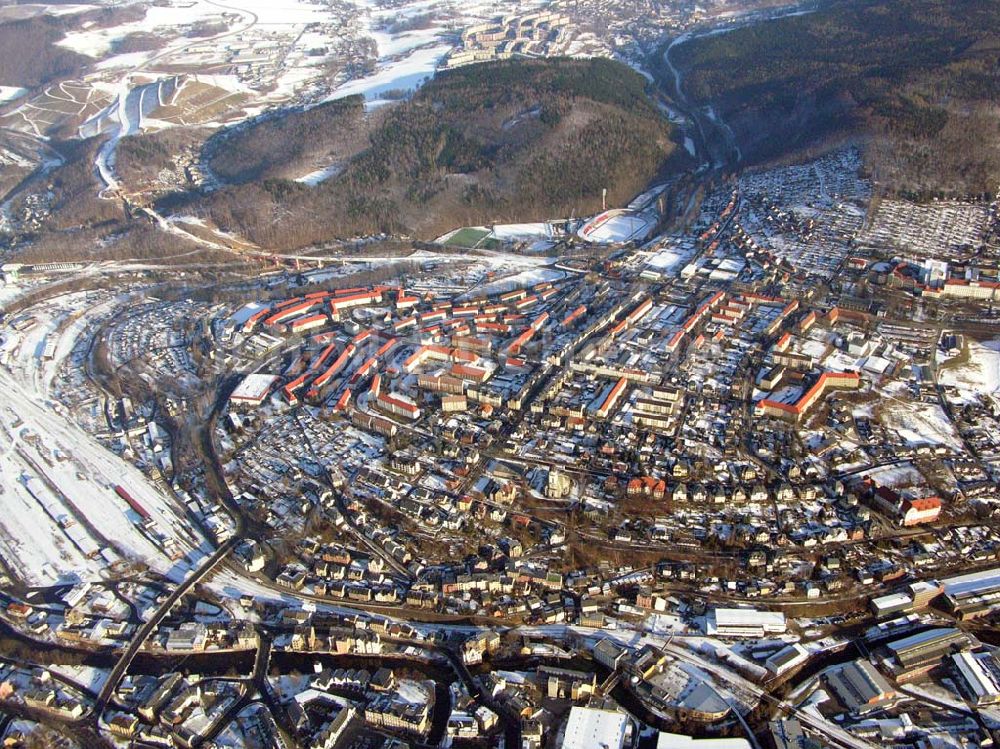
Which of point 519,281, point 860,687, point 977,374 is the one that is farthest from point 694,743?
point 519,281

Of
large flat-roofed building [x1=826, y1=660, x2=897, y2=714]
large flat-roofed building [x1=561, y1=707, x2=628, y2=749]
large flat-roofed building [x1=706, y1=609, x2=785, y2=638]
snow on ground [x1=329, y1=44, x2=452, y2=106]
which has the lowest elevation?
large flat-roofed building [x1=826, y1=660, x2=897, y2=714]

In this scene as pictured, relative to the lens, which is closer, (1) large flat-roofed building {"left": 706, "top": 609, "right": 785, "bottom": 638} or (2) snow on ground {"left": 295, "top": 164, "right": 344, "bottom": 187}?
(1) large flat-roofed building {"left": 706, "top": 609, "right": 785, "bottom": 638}

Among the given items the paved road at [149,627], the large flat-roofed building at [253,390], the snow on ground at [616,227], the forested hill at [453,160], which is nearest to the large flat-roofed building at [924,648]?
the paved road at [149,627]

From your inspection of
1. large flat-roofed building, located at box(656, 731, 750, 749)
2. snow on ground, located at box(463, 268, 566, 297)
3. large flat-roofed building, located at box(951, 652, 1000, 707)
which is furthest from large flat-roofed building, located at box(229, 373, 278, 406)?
large flat-roofed building, located at box(951, 652, 1000, 707)

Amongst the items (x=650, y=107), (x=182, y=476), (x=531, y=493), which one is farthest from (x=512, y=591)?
(x=650, y=107)

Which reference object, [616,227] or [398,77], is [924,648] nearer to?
[616,227]

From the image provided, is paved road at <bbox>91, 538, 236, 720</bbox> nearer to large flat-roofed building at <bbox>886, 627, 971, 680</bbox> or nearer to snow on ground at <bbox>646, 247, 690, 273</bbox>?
large flat-roofed building at <bbox>886, 627, 971, 680</bbox>

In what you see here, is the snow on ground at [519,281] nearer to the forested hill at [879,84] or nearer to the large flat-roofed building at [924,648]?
the forested hill at [879,84]
